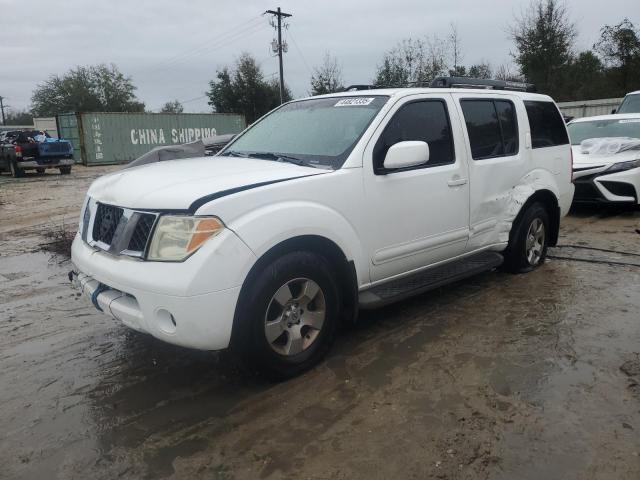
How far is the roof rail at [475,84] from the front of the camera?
4.82 m

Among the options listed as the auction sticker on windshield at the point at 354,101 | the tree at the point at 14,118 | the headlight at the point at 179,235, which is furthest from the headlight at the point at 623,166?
the tree at the point at 14,118

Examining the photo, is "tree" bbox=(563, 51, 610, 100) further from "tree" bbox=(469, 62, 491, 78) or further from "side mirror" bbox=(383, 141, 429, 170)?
"side mirror" bbox=(383, 141, 429, 170)

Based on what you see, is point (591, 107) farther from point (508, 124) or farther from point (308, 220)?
point (308, 220)

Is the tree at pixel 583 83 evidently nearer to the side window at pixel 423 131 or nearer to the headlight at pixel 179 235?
the side window at pixel 423 131

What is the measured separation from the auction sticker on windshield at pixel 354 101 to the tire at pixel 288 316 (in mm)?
1392

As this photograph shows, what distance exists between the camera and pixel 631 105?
1248cm

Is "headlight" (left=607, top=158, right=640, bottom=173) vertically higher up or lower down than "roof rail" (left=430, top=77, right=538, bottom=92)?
lower down

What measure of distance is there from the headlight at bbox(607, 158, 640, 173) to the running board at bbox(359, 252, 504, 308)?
14.1ft

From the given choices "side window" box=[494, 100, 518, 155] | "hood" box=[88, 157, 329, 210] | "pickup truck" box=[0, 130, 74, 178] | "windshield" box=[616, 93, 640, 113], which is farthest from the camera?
"pickup truck" box=[0, 130, 74, 178]

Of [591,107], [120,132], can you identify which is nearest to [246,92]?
[120,132]

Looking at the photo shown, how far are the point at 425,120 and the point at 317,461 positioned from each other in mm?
2757

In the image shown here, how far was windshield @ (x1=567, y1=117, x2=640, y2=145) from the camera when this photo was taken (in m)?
9.40

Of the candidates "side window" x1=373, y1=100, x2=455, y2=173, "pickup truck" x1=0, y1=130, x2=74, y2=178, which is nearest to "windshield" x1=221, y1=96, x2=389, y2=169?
"side window" x1=373, y1=100, x2=455, y2=173

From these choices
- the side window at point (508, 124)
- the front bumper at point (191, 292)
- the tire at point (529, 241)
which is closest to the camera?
the front bumper at point (191, 292)
